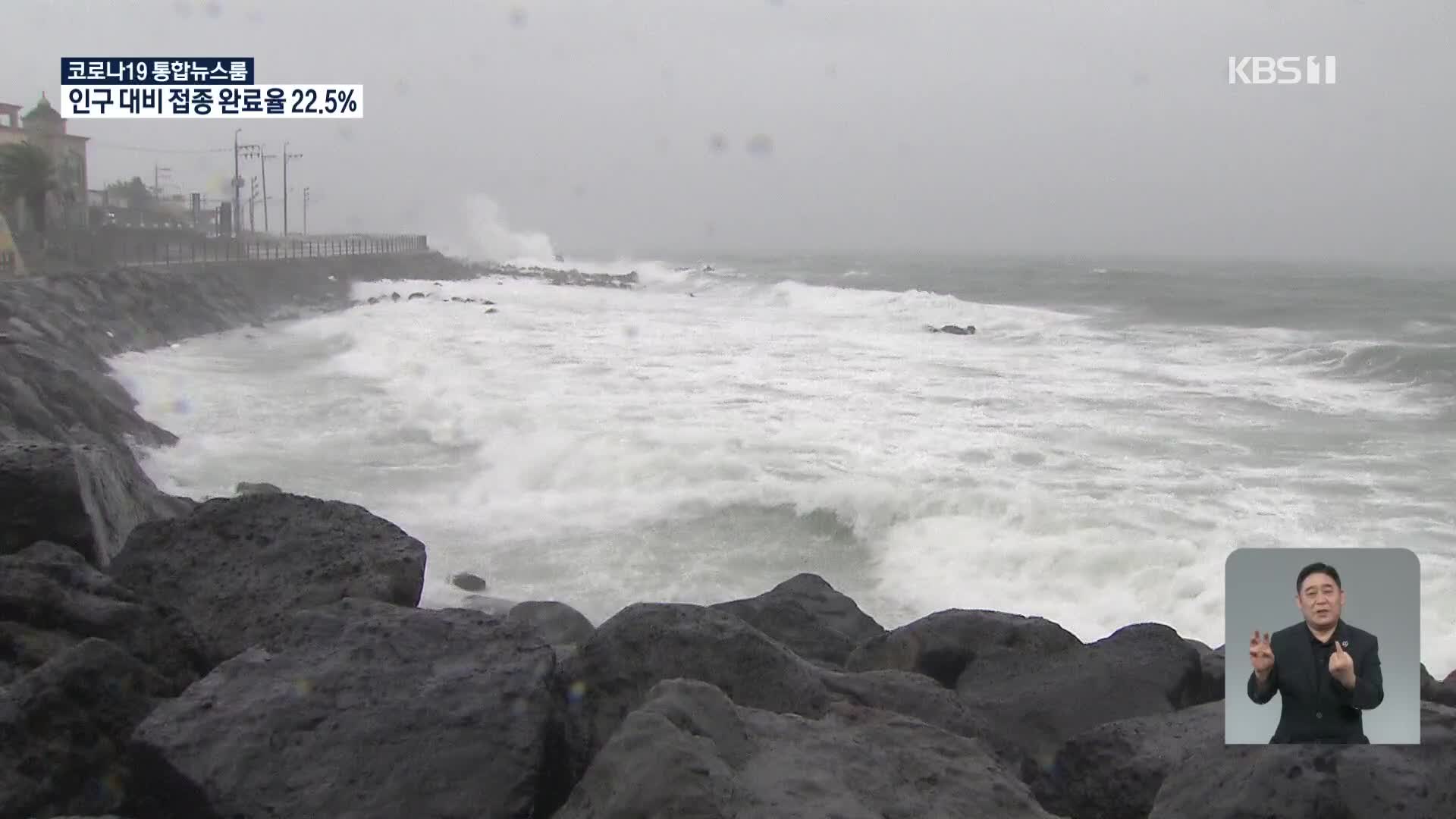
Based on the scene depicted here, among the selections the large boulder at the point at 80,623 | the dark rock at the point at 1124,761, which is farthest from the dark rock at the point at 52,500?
the dark rock at the point at 1124,761

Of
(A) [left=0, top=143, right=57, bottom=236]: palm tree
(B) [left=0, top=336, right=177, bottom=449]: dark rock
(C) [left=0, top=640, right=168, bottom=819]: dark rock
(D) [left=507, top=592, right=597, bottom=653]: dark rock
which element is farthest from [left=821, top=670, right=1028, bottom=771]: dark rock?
(A) [left=0, top=143, right=57, bottom=236]: palm tree

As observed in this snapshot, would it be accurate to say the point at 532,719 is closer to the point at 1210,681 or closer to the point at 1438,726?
the point at 1438,726

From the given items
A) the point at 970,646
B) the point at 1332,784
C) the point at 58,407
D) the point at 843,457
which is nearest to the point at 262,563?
the point at 970,646

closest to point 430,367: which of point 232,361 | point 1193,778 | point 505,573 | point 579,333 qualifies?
point 232,361

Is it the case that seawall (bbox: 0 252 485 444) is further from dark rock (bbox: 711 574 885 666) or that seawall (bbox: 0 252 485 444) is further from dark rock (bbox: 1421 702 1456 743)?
dark rock (bbox: 1421 702 1456 743)

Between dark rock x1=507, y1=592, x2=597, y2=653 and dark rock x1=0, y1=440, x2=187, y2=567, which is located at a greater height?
dark rock x1=0, y1=440, x2=187, y2=567

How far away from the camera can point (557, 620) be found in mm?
6363

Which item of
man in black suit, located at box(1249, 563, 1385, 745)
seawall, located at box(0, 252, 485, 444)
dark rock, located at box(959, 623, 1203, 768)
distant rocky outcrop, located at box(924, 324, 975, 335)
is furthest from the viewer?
distant rocky outcrop, located at box(924, 324, 975, 335)

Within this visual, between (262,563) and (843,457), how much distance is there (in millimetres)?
7640

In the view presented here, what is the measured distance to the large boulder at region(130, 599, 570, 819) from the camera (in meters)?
3.11

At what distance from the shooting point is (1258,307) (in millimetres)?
40406

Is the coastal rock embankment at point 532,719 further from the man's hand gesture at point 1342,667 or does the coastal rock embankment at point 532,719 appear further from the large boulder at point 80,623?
the man's hand gesture at point 1342,667

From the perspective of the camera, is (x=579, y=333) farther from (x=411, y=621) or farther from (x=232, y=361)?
(x=411, y=621)

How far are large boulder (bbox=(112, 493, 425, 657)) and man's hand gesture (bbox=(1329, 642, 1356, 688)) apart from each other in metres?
3.20
